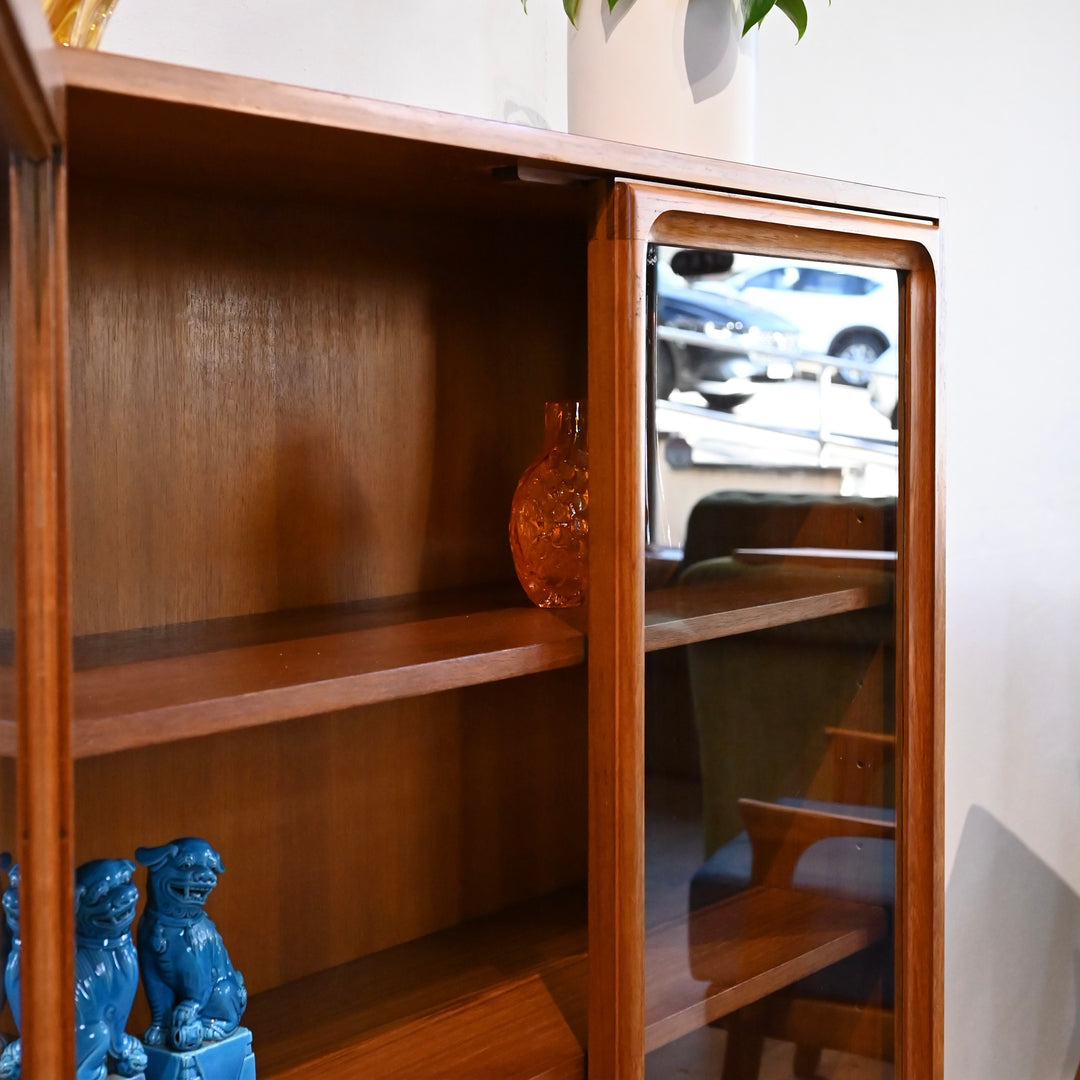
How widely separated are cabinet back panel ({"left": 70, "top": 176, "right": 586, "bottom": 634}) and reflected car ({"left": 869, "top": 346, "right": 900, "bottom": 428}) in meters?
0.31

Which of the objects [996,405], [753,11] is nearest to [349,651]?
[753,11]

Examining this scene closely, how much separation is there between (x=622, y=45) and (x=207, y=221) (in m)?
0.40

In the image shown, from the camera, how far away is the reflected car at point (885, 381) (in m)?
1.12

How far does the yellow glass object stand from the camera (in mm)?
766

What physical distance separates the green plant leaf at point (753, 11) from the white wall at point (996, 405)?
63 cm

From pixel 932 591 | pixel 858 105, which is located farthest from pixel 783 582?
pixel 858 105

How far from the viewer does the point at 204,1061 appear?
853 millimetres

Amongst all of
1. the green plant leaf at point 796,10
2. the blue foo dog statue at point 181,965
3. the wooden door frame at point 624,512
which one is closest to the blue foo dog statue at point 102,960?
the blue foo dog statue at point 181,965

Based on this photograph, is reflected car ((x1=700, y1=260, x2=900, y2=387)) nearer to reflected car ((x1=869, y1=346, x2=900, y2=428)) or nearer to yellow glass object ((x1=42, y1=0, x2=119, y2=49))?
reflected car ((x1=869, y1=346, x2=900, y2=428))

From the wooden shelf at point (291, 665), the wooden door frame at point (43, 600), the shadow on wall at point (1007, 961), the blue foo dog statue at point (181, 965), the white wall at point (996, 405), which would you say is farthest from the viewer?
the shadow on wall at point (1007, 961)

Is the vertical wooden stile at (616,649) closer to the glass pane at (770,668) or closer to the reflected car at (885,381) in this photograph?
the glass pane at (770,668)

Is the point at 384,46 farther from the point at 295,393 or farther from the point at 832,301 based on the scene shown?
the point at 832,301

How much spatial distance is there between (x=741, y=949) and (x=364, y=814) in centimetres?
38

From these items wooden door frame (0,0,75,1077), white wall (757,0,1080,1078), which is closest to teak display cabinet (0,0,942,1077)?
wooden door frame (0,0,75,1077)
